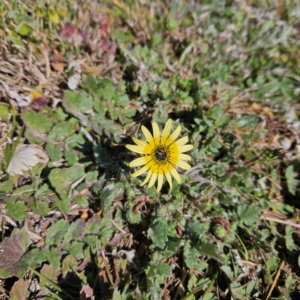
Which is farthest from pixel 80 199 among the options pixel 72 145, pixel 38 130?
pixel 38 130

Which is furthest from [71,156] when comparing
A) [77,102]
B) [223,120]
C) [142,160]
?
[223,120]

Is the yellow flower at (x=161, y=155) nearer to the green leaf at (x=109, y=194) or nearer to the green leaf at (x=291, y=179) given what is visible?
the green leaf at (x=109, y=194)

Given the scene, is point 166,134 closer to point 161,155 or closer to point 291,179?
point 161,155

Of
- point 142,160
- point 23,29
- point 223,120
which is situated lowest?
point 142,160

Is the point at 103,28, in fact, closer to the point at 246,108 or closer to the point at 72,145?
the point at 72,145

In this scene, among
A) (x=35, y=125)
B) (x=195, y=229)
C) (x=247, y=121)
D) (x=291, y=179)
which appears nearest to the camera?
(x=195, y=229)
